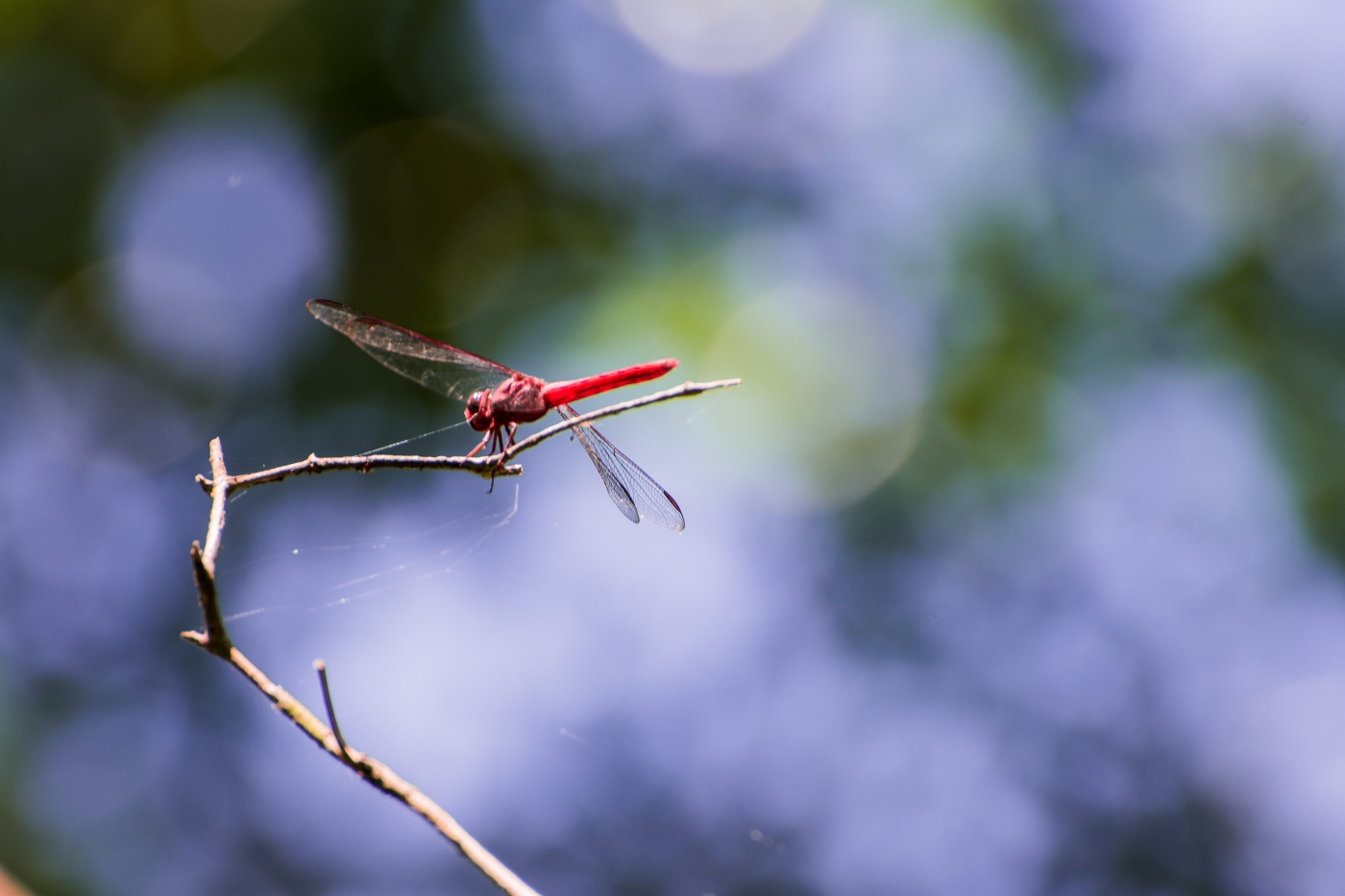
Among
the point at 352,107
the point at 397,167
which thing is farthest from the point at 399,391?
the point at 352,107

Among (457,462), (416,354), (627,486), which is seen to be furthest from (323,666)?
(416,354)

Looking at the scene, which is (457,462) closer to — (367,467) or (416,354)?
(367,467)

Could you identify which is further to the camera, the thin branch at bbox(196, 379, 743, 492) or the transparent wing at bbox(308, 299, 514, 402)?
the transparent wing at bbox(308, 299, 514, 402)

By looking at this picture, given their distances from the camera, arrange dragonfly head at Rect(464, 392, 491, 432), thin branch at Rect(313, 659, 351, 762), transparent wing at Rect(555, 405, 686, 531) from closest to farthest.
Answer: thin branch at Rect(313, 659, 351, 762) < transparent wing at Rect(555, 405, 686, 531) < dragonfly head at Rect(464, 392, 491, 432)

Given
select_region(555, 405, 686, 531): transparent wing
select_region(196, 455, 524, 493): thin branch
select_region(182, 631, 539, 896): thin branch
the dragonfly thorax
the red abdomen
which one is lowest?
select_region(182, 631, 539, 896): thin branch

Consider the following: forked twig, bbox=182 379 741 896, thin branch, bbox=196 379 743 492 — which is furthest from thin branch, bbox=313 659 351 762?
thin branch, bbox=196 379 743 492

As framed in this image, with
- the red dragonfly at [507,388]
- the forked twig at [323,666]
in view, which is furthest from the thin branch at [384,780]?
the red dragonfly at [507,388]

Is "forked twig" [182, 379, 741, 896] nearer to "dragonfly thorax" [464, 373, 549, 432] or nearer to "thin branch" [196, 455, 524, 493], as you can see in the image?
"thin branch" [196, 455, 524, 493]

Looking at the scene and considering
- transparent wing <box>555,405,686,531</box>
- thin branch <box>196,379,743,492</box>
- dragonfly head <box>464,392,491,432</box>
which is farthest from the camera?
dragonfly head <box>464,392,491,432</box>
